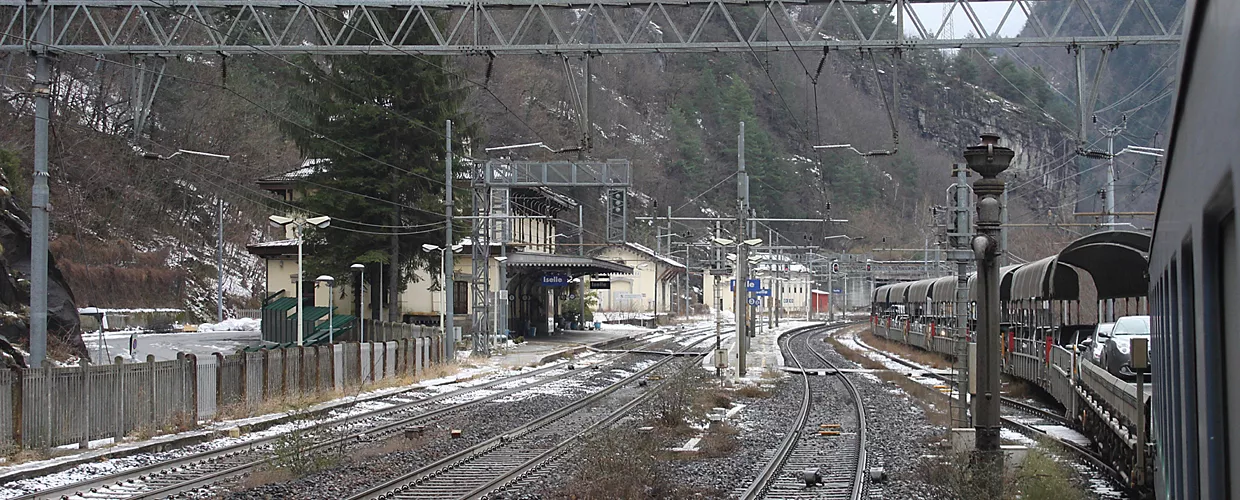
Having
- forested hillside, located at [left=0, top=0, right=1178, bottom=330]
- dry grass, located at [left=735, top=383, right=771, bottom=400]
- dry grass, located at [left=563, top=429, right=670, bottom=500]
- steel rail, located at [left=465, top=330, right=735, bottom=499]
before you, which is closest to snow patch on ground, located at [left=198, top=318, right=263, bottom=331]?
forested hillside, located at [left=0, top=0, right=1178, bottom=330]

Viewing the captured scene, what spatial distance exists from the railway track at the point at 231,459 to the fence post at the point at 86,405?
173 centimetres

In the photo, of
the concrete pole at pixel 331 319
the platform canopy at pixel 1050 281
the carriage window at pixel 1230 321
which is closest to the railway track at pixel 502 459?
the platform canopy at pixel 1050 281

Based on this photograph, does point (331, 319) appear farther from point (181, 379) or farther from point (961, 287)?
point (961, 287)

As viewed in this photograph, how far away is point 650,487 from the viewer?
39.8 ft

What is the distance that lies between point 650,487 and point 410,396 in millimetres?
14042

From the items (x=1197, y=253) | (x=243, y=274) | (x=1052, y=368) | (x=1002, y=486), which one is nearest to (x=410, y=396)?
(x=1052, y=368)

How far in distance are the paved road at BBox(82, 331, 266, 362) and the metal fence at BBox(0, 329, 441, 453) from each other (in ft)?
38.4

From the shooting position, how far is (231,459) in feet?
48.6

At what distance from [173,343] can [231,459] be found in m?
27.4

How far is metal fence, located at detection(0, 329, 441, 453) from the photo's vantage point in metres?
14.7

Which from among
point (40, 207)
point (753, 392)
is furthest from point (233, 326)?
point (40, 207)

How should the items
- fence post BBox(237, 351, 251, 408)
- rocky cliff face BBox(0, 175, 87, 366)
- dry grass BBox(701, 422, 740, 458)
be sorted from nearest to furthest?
dry grass BBox(701, 422, 740, 458) < fence post BBox(237, 351, 251, 408) < rocky cliff face BBox(0, 175, 87, 366)

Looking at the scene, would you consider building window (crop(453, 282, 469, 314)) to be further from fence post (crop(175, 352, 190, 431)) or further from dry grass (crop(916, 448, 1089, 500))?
dry grass (crop(916, 448, 1089, 500))

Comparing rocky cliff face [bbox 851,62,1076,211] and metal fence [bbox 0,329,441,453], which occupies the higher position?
rocky cliff face [bbox 851,62,1076,211]
